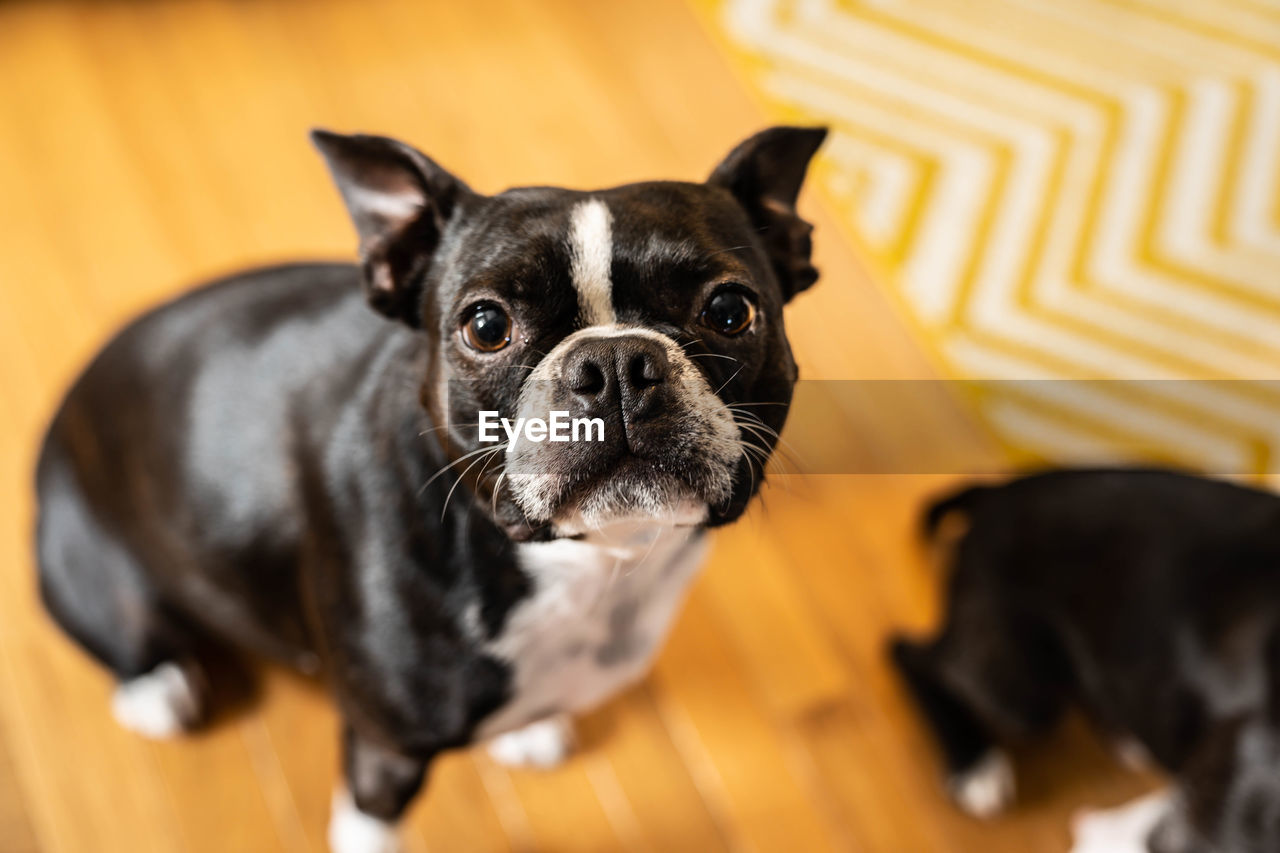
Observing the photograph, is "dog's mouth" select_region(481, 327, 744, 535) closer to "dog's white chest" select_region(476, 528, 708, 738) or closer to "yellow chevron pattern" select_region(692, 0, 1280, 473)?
"dog's white chest" select_region(476, 528, 708, 738)

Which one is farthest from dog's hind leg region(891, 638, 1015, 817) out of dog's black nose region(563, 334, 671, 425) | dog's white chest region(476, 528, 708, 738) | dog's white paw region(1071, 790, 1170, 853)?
dog's black nose region(563, 334, 671, 425)

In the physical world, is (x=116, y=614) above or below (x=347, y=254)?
below

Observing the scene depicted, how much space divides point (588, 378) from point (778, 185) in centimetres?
49

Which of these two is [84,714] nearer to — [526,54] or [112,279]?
[112,279]

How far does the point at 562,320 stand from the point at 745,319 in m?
0.25

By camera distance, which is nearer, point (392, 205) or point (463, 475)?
point (463, 475)

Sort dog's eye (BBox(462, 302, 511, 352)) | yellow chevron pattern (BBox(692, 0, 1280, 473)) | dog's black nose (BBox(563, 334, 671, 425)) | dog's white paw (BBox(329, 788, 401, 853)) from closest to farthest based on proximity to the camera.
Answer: dog's black nose (BBox(563, 334, 671, 425)) → dog's eye (BBox(462, 302, 511, 352)) → dog's white paw (BBox(329, 788, 401, 853)) → yellow chevron pattern (BBox(692, 0, 1280, 473))

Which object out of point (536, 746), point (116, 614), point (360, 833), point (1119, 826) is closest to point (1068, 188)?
point (1119, 826)

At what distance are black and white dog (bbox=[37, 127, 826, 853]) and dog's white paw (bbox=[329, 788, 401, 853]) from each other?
0.01 metres

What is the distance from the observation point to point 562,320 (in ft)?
4.88

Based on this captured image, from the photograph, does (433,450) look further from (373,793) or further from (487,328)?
(373,793)

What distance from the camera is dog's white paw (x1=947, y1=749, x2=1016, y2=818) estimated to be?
256 cm

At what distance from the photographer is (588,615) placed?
1821 millimetres

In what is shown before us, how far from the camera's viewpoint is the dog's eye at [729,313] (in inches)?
58.9
